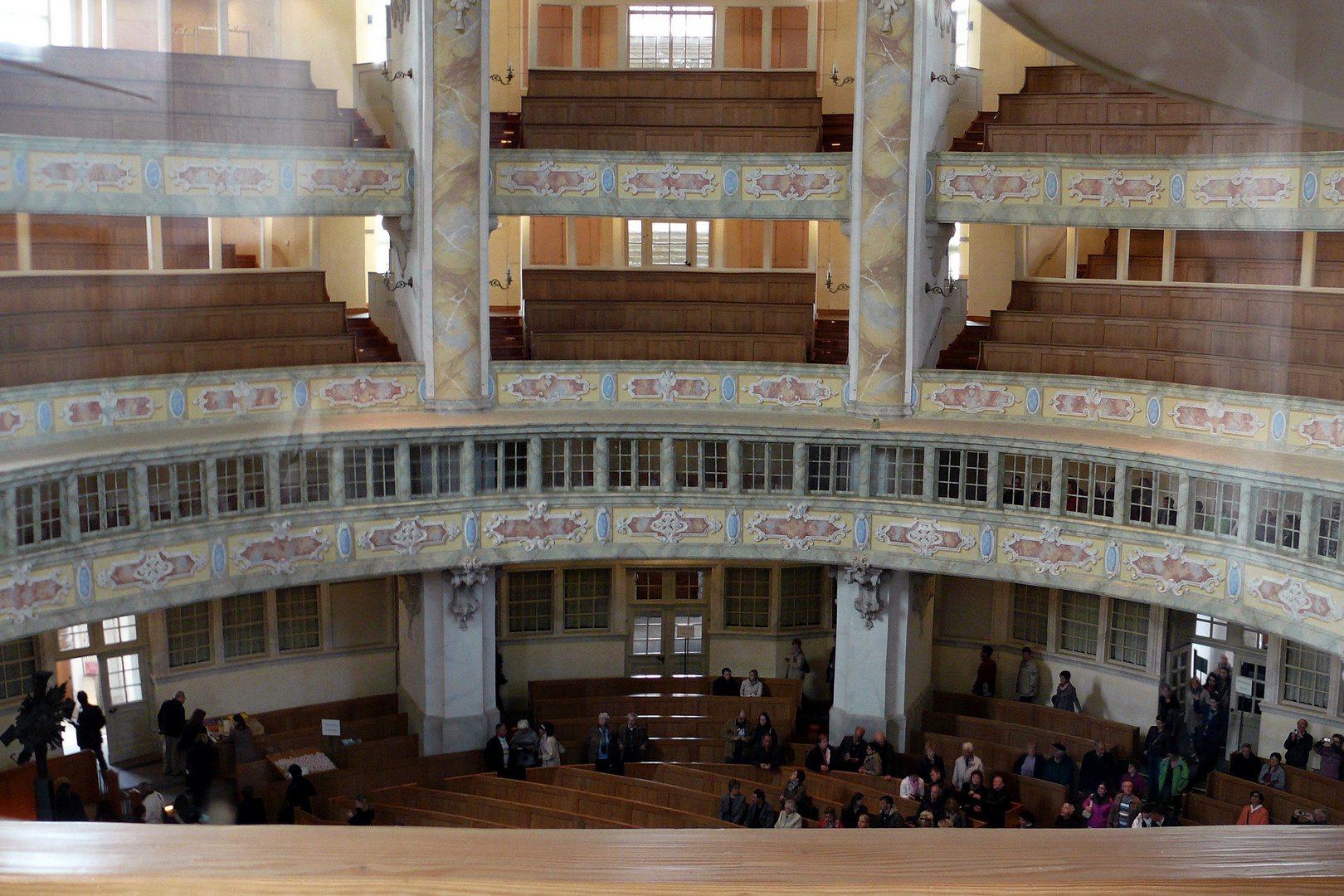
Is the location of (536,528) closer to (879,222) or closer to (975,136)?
(879,222)

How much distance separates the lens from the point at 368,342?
2131 centimetres

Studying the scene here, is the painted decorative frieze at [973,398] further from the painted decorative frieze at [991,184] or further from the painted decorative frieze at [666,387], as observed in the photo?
the painted decorative frieze at [666,387]

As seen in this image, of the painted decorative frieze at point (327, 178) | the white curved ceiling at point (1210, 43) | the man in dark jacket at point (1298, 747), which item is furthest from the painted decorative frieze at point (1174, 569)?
the white curved ceiling at point (1210, 43)

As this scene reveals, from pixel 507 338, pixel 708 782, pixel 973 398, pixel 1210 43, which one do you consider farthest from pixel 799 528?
pixel 1210 43

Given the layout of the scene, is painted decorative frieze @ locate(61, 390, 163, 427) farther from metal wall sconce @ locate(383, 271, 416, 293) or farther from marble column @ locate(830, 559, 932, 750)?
marble column @ locate(830, 559, 932, 750)

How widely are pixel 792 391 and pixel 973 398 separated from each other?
9.02ft

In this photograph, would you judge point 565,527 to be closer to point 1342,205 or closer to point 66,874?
point 1342,205

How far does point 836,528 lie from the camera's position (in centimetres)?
2141

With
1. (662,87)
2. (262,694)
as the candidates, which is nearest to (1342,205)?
(662,87)

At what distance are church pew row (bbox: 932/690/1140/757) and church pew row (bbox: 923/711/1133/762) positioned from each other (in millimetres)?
254

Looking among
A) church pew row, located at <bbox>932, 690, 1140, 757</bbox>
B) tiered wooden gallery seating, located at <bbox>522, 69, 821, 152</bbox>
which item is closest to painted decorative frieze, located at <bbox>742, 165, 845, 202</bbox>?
tiered wooden gallery seating, located at <bbox>522, 69, 821, 152</bbox>

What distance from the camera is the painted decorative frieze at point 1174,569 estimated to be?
17812 millimetres

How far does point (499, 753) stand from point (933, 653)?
1304 centimetres

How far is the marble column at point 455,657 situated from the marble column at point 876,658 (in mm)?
5574
